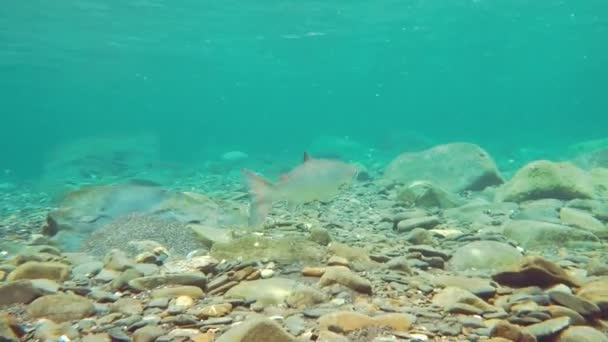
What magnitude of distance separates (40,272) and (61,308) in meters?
1.33

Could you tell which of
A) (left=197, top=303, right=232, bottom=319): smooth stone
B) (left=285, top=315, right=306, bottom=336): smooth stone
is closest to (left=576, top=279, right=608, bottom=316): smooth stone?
(left=285, top=315, right=306, bottom=336): smooth stone

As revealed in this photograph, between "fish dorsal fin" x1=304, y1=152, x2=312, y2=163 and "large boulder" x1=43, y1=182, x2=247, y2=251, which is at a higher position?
"fish dorsal fin" x1=304, y1=152, x2=312, y2=163

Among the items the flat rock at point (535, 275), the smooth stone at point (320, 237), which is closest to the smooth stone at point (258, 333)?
the flat rock at point (535, 275)

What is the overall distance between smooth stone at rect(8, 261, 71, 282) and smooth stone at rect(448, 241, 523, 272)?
4.11 meters

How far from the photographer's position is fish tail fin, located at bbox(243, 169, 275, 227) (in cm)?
520

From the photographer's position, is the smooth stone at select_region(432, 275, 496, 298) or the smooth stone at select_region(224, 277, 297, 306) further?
the smooth stone at select_region(432, 275, 496, 298)

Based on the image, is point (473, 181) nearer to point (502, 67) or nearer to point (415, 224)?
point (415, 224)

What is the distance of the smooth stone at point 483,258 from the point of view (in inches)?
205

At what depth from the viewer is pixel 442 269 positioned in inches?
201

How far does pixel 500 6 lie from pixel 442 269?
37.0 metres

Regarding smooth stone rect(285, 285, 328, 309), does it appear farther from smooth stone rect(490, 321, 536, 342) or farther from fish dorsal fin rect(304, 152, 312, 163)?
fish dorsal fin rect(304, 152, 312, 163)

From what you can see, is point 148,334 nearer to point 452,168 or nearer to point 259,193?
point 259,193

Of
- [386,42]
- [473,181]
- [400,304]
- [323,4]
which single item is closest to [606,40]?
[386,42]

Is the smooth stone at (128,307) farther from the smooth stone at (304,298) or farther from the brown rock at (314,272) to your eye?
the brown rock at (314,272)
